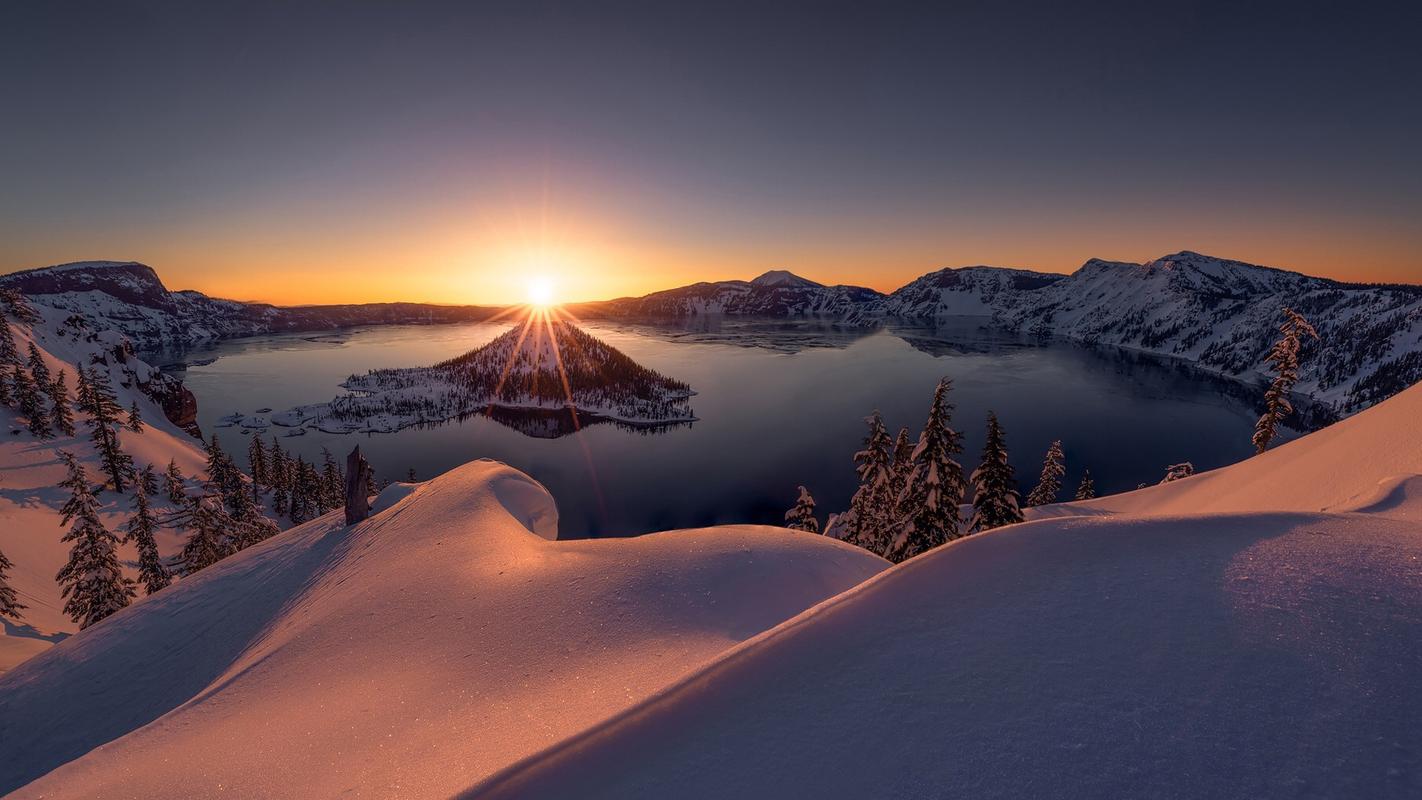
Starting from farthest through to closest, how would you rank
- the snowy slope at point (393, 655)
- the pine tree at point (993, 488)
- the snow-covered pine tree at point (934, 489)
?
1. the pine tree at point (993, 488)
2. the snow-covered pine tree at point (934, 489)
3. the snowy slope at point (393, 655)

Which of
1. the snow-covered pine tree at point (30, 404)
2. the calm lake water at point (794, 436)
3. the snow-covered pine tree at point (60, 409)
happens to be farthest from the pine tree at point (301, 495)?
the calm lake water at point (794, 436)

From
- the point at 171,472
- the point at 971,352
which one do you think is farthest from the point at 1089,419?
the point at 171,472

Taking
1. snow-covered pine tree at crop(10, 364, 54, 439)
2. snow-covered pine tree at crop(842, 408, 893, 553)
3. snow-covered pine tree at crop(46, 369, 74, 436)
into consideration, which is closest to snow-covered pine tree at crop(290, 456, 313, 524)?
snow-covered pine tree at crop(46, 369, 74, 436)

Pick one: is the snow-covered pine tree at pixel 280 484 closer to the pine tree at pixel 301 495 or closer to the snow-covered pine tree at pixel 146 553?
the pine tree at pixel 301 495

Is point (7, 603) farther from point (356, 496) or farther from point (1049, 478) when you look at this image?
point (1049, 478)

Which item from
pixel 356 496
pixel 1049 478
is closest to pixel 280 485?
pixel 356 496

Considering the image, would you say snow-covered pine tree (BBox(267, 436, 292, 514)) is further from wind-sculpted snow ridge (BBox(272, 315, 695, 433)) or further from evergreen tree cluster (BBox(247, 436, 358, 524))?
wind-sculpted snow ridge (BBox(272, 315, 695, 433))
